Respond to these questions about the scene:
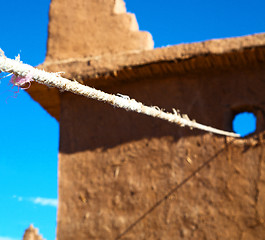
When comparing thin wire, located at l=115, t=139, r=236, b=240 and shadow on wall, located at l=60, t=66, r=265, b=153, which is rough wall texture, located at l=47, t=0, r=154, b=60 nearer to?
shadow on wall, located at l=60, t=66, r=265, b=153

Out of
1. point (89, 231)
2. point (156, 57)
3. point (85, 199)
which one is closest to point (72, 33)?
point (156, 57)

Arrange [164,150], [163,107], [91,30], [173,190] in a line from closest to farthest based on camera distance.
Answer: [173,190] < [164,150] < [163,107] < [91,30]

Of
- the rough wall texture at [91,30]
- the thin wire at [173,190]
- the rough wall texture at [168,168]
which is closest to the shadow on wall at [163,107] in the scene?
the rough wall texture at [168,168]

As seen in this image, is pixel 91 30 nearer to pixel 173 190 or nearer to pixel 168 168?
pixel 168 168

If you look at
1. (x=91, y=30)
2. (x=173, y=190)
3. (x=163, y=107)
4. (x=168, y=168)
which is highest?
(x=91, y=30)

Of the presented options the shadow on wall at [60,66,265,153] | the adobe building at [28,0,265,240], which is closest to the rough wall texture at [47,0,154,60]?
the adobe building at [28,0,265,240]

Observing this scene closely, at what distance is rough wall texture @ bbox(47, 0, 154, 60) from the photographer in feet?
16.9

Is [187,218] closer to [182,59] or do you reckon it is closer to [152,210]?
[152,210]

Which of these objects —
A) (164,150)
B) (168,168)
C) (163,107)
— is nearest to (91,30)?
(163,107)

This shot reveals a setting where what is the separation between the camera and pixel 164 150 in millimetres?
4406

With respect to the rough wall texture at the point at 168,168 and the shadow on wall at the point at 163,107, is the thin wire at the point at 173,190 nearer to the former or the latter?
the rough wall texture at the point at 168,168

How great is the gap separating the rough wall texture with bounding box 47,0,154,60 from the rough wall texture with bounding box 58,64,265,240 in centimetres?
69

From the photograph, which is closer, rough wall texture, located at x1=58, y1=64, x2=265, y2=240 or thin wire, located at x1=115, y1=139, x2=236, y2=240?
rough wall texture, located at x1=58, y1=64, x2=265, y2=240

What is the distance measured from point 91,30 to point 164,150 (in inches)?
79.6
